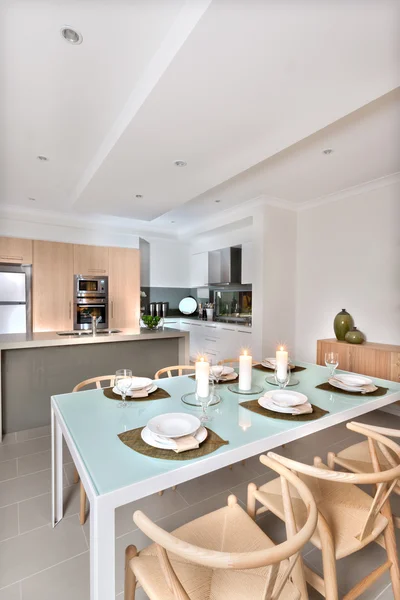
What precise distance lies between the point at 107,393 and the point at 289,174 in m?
2.95

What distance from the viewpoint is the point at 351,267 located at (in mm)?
3861

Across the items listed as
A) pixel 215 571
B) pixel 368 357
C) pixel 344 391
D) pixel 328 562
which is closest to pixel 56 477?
pixel 215 571

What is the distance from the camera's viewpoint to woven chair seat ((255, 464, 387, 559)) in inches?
42.5

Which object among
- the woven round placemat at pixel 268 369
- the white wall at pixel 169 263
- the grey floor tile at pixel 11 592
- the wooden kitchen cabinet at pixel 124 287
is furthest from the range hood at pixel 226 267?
the grey floor tile at pixel 11 592

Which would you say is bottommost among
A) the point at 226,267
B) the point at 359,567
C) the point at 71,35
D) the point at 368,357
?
the point at 359,567

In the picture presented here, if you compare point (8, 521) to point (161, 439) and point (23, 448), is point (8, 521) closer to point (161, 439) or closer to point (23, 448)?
point (23, 448)

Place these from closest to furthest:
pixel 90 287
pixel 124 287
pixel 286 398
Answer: pixel 286 398 → pixel 90 287 → pixel 124 287

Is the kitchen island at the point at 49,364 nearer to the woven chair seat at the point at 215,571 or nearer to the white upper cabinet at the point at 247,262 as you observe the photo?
the white upper cabinet at the point at 247,262

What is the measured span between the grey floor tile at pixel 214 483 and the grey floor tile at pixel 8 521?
926 millimetres

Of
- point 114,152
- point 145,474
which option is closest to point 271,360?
point 145,474

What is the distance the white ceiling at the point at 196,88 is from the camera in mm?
1391

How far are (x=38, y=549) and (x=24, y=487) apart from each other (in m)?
0.60

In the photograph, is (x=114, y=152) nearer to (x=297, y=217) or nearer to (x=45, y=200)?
(x=45, y=200)

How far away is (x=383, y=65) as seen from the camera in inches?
62.4
